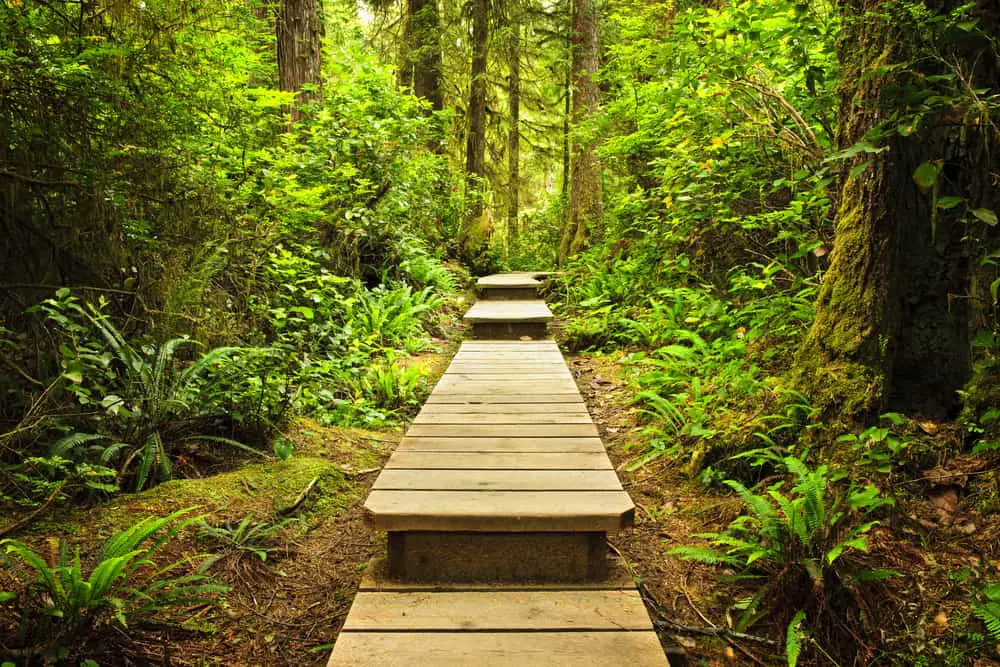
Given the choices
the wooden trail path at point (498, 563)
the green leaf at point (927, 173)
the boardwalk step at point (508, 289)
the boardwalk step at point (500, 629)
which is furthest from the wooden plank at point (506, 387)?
the boardwalk step at point (508, 289)

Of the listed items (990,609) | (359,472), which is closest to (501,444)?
(359,472)

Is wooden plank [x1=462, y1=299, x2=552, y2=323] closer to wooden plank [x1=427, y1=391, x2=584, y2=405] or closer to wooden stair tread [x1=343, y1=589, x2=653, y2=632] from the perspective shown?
wooden plank [x1=427, y1=391, x2=584, y2=405]

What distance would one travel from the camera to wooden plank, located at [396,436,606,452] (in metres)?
3.63

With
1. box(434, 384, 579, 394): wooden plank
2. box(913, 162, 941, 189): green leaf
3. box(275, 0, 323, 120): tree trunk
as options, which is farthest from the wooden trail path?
box(275, 0, 323, 120): tree trunk

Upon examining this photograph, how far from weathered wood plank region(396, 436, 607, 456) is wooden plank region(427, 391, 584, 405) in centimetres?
94

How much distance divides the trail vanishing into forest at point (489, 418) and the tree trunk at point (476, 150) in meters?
8.40

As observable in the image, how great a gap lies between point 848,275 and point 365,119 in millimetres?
7127

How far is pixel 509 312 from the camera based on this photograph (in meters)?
8.78

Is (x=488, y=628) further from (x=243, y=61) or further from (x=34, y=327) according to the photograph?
(x=243, y=61)

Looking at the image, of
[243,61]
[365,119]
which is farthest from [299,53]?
[243,61]

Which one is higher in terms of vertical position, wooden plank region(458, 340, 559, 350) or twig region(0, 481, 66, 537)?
twig region(0, 481, 66, 537)

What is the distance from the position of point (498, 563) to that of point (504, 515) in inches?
10.6

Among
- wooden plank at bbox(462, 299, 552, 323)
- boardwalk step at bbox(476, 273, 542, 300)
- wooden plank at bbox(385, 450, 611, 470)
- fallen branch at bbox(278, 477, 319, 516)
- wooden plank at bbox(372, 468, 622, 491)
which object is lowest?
fallen branch at bbox(278, 477, 319, 516)

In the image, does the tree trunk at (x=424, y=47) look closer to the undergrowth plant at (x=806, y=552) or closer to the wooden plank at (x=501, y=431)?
the wooden plank at (x=501, y=431)
